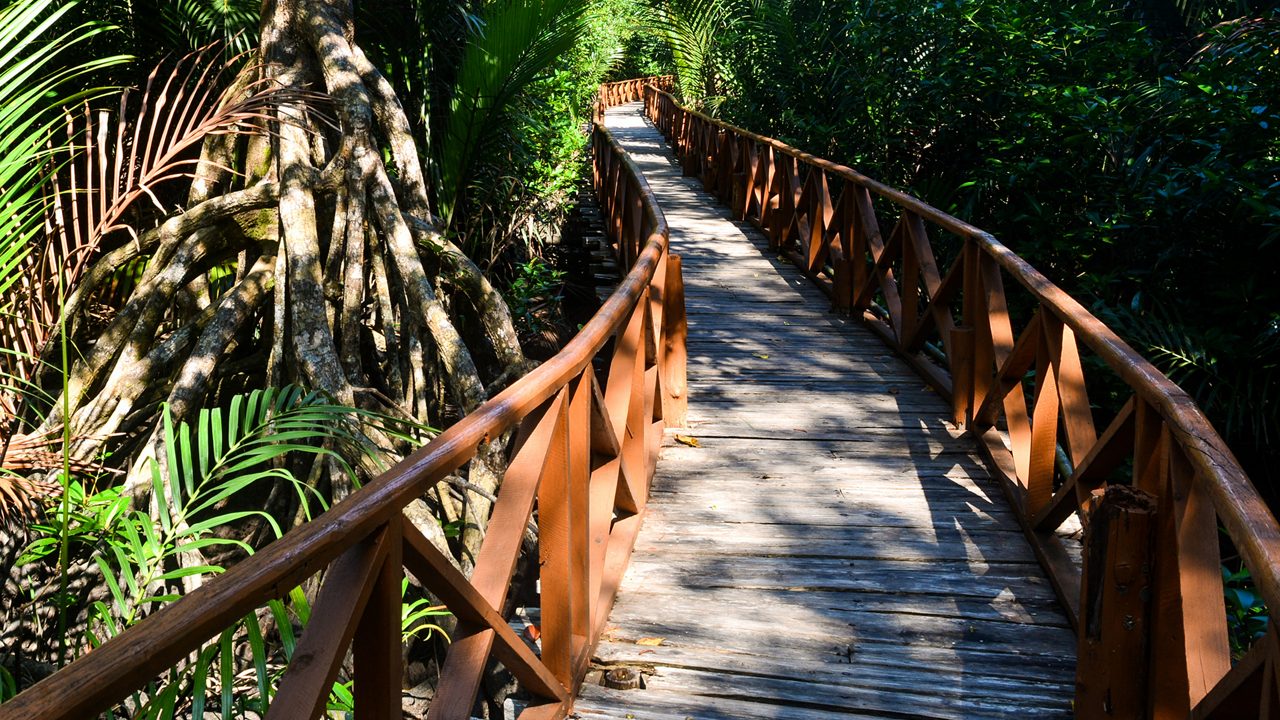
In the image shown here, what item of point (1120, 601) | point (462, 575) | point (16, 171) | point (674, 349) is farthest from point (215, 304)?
point (1120, 601)

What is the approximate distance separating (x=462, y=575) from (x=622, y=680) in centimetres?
120

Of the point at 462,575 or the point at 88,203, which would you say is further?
the point at 88,203

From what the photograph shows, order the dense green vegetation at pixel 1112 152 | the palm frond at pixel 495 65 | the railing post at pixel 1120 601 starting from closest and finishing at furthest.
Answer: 1. the railing post at pixel 1120 601
2. the dense green vegetation at pixel 1112 152
3. the palm frond at pixel 495 65

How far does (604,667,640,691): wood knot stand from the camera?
296 cm

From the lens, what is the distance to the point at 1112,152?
20.9 ft

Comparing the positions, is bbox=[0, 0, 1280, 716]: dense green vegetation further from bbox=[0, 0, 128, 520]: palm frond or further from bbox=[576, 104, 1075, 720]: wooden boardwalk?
bbox=[576, 104, 1075, 720]: wooden boardwalk

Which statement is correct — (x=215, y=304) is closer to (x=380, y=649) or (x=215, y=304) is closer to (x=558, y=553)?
(x=558, y=553)

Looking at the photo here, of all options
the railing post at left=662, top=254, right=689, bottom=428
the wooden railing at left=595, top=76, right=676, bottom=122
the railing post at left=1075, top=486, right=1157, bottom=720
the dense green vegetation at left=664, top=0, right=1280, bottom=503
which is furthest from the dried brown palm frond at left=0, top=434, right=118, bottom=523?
the wooden railing at left=595, top=76, right=676, bottom=122

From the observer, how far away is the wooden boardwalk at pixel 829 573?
295cm

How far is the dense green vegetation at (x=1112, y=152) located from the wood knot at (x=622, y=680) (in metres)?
3.52

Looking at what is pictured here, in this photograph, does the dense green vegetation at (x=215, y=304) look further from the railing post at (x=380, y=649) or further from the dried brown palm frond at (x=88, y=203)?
the railing post at (x=380, y=649)

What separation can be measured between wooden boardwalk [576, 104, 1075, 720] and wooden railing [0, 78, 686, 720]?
24 centimetres

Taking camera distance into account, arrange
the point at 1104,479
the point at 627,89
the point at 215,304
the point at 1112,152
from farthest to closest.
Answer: the point at 627,89
the point at 1112,152
the point at 215,304
the point at 1104,479

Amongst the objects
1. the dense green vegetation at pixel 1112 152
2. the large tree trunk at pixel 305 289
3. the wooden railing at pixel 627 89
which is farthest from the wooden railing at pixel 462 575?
the wooden railing at pixel 627 89
